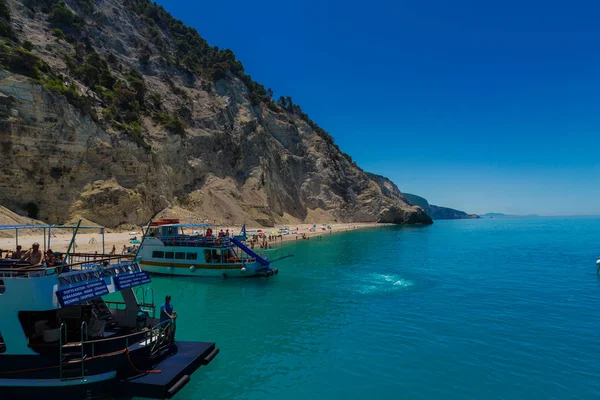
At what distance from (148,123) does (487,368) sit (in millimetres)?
75576

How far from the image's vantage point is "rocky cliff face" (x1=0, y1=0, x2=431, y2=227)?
2087 inches

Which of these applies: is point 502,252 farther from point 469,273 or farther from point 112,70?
point 112,70

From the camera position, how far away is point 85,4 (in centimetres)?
9338

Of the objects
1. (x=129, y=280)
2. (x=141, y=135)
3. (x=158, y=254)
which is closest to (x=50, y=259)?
(x=129, y=280)

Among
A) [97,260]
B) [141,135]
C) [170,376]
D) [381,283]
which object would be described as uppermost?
[141,135]

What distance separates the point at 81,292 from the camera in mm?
12203

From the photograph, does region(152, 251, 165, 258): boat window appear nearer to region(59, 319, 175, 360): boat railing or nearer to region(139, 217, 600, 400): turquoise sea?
region(139, 217, 600, 400): turquoise sea

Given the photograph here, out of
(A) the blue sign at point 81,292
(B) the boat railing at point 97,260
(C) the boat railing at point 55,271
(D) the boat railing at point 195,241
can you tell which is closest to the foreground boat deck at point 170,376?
(A) the blue sign at point 81,292

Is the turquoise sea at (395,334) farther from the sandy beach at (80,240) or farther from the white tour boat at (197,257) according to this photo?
the sandy beach at (80,240)

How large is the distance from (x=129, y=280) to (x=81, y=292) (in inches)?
80.4

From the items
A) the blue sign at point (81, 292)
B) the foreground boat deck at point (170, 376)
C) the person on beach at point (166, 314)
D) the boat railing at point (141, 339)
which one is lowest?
the foreground boat deck at point (170, 376)

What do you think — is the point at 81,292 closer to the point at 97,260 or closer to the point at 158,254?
the point at 97,260

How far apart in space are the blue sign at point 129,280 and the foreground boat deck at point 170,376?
300 cm

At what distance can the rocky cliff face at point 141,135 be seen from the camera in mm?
53000
